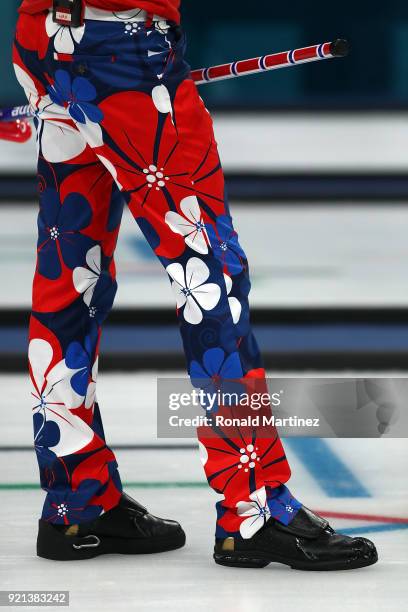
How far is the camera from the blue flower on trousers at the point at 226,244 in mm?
1450

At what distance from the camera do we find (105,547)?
1.58 meters

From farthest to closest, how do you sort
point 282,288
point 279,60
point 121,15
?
point 282,288 < point 279,60 < point 121,15

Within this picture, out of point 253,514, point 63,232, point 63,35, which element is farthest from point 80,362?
point 63,35

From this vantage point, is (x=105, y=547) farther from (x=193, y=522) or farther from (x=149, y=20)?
(x=149, y=20)

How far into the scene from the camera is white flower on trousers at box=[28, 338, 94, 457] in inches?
61.7

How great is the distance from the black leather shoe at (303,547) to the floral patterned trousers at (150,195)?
0.04ft

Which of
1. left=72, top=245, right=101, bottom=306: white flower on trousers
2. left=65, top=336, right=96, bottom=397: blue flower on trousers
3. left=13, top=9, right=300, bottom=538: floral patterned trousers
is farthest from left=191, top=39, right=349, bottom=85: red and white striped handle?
left=65, top=336, right=96, bottom=397: blue flower on trousers

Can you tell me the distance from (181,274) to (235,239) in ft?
0.24

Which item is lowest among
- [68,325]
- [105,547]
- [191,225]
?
[105,547]

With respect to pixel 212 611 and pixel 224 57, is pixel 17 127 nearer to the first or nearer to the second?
pixel 212 611

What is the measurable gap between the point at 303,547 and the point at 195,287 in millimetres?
311

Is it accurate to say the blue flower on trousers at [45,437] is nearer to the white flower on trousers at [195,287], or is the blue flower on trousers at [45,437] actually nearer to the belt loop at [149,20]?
the white flower on trousers at [195,287]

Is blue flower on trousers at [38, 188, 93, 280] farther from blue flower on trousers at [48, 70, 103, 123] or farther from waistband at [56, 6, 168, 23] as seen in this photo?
waistband at [56, 6, 168, 23]

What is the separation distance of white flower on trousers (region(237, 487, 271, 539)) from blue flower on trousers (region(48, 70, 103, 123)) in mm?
448
